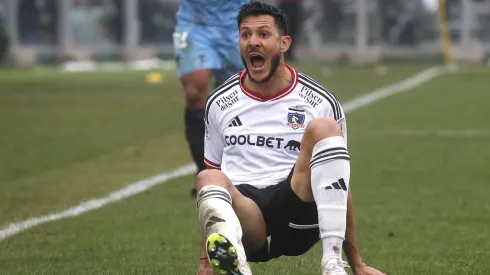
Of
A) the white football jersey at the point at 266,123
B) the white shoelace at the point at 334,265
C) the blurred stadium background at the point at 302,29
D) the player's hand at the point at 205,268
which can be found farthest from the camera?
the blurred stadium background at the point at 302,29

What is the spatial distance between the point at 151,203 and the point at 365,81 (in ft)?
51.3

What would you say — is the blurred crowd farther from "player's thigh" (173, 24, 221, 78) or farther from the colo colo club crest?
the colo colo club crest

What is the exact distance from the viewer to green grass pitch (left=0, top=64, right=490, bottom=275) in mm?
6875

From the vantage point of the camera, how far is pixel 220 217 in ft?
17.0

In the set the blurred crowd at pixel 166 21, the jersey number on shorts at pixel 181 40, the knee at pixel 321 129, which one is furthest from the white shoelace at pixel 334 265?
the blurred crowd at pixel 166 21

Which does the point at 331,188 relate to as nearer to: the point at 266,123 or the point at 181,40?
the point at 266,123

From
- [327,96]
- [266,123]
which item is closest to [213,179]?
[266,123]

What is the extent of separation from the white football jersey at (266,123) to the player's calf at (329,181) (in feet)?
1.40

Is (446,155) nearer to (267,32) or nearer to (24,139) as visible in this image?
(24,139)

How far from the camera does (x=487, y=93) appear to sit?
20.5 m

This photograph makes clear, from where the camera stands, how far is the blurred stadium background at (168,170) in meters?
6.98

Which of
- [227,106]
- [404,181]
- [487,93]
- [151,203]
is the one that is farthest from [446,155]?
[487,93]

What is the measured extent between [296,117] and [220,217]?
0.89 m

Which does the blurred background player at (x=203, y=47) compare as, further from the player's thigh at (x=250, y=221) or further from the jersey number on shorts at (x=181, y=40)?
the player's thigh at (x=250, y=221)
